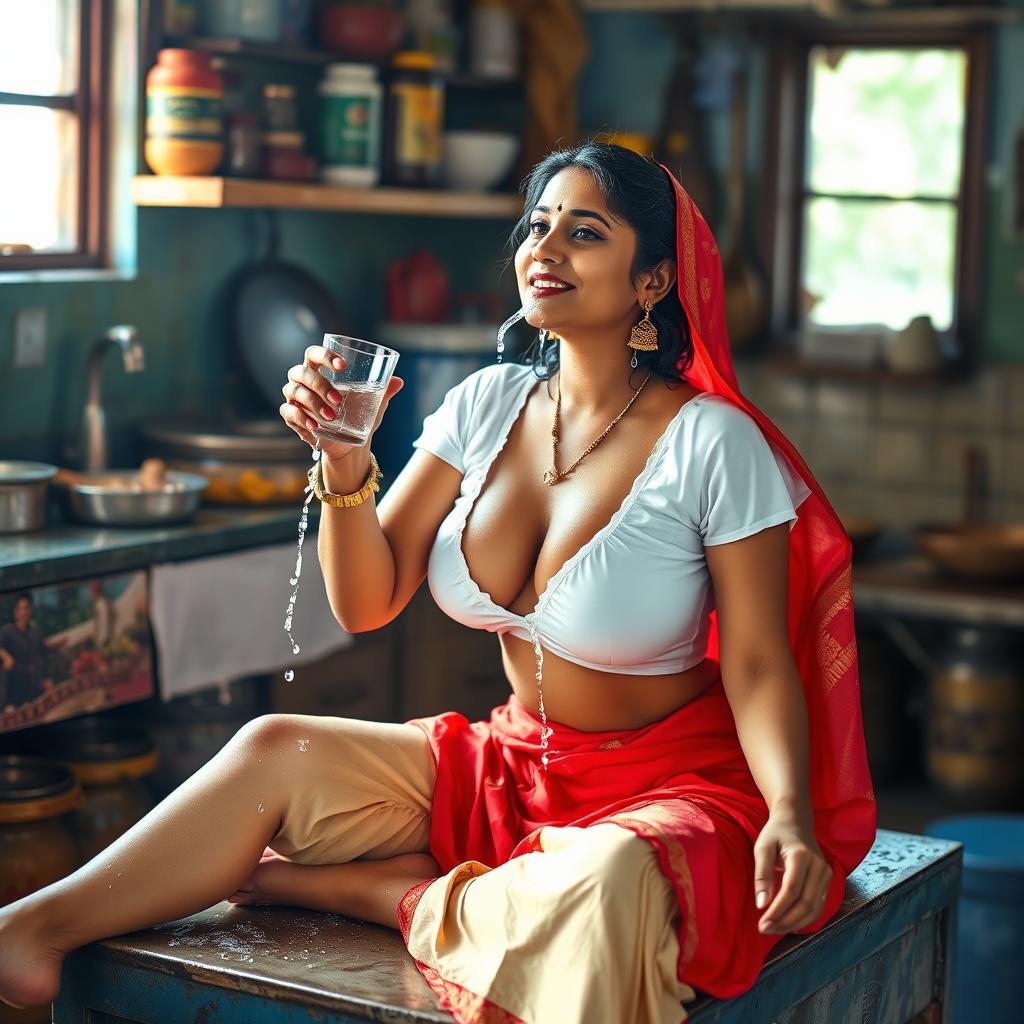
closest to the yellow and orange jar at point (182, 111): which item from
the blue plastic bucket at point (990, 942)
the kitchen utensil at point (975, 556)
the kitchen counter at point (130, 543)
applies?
the kitchen counter at point (130, 543)

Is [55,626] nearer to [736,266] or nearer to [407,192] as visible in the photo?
[407,192]

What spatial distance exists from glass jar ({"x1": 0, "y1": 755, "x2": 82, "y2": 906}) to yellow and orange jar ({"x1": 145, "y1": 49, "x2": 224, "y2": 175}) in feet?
4.68

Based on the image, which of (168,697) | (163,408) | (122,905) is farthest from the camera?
(163,408)

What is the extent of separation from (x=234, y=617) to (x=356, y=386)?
1506 millimetres

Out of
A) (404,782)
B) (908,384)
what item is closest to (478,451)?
(404,782)

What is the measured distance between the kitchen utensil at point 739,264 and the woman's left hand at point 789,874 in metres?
3.05

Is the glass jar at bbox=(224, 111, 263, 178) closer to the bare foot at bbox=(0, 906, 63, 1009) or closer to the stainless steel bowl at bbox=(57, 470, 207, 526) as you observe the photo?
the stainless steel bowl at bbox=(57, 470, 207, 526)

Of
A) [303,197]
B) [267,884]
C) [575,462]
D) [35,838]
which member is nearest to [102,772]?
[35,838]

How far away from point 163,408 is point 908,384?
1968mm

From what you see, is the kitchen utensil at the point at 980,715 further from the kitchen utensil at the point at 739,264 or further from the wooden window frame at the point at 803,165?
the kitchen utensil at the point at 739,264

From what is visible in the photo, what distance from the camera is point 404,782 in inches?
81.7

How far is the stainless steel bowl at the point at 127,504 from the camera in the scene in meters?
3.23

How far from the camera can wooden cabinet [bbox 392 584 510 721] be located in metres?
3.96

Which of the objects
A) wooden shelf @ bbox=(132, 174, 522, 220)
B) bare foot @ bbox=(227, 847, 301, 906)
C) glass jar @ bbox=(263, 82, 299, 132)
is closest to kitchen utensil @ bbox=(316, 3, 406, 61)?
glass jar @ bbox=(263, 82, 299, 132)
